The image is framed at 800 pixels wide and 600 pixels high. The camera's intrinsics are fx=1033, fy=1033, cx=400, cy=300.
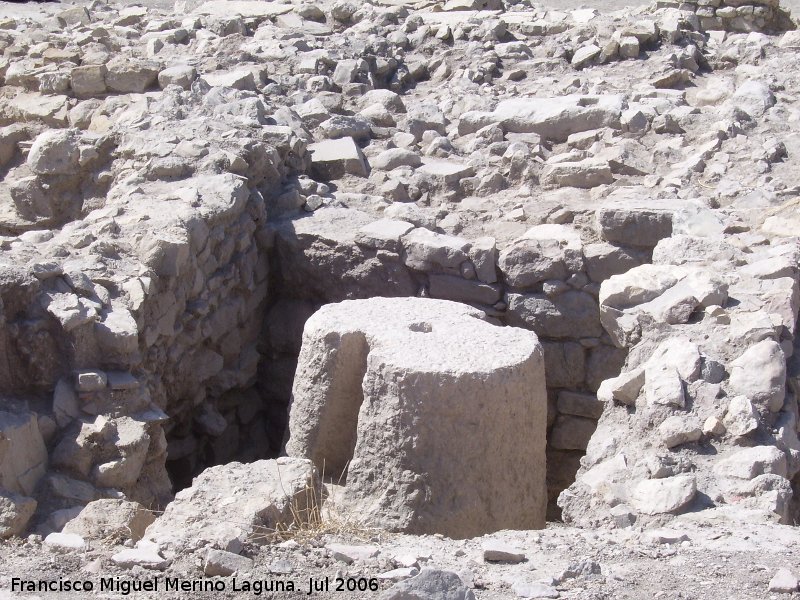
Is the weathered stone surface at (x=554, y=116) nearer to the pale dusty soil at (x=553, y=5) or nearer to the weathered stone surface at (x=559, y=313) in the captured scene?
the weathered stone surface at (x=559, y=313)

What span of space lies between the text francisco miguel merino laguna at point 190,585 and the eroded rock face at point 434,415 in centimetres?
120

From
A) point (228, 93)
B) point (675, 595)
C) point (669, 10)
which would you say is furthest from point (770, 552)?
point (669, 10)

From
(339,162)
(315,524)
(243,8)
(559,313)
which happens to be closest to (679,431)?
(315,524)

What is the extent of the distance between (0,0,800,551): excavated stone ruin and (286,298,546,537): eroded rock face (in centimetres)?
1

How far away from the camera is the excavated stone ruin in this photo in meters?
4.11

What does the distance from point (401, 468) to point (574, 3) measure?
9343 mm

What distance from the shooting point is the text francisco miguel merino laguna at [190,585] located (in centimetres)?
289

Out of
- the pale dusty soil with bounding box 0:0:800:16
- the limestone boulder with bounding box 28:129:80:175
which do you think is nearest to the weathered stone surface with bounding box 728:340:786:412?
the limestone boulder with bounding box 28:129:80:175

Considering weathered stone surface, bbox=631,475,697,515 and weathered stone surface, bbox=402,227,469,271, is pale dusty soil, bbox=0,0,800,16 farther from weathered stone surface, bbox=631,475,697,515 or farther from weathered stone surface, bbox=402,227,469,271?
weathered stone surface, bbox=631,475,697,515

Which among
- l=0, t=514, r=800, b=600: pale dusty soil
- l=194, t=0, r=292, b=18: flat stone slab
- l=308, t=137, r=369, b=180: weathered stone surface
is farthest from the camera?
l=194, t=0, r=292, b=18: flat stone slab

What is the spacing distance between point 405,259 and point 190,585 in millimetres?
3283

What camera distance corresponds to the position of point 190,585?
2914mm

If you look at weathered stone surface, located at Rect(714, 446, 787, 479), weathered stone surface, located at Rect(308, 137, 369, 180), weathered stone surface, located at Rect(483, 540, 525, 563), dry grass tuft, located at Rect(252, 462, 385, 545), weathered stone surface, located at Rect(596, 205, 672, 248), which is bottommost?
dry grass tuft, located at Rect(252, 462, 385, 545)

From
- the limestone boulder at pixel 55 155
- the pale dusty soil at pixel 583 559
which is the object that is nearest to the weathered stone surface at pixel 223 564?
the pale dusty soil at pixel 583 559
